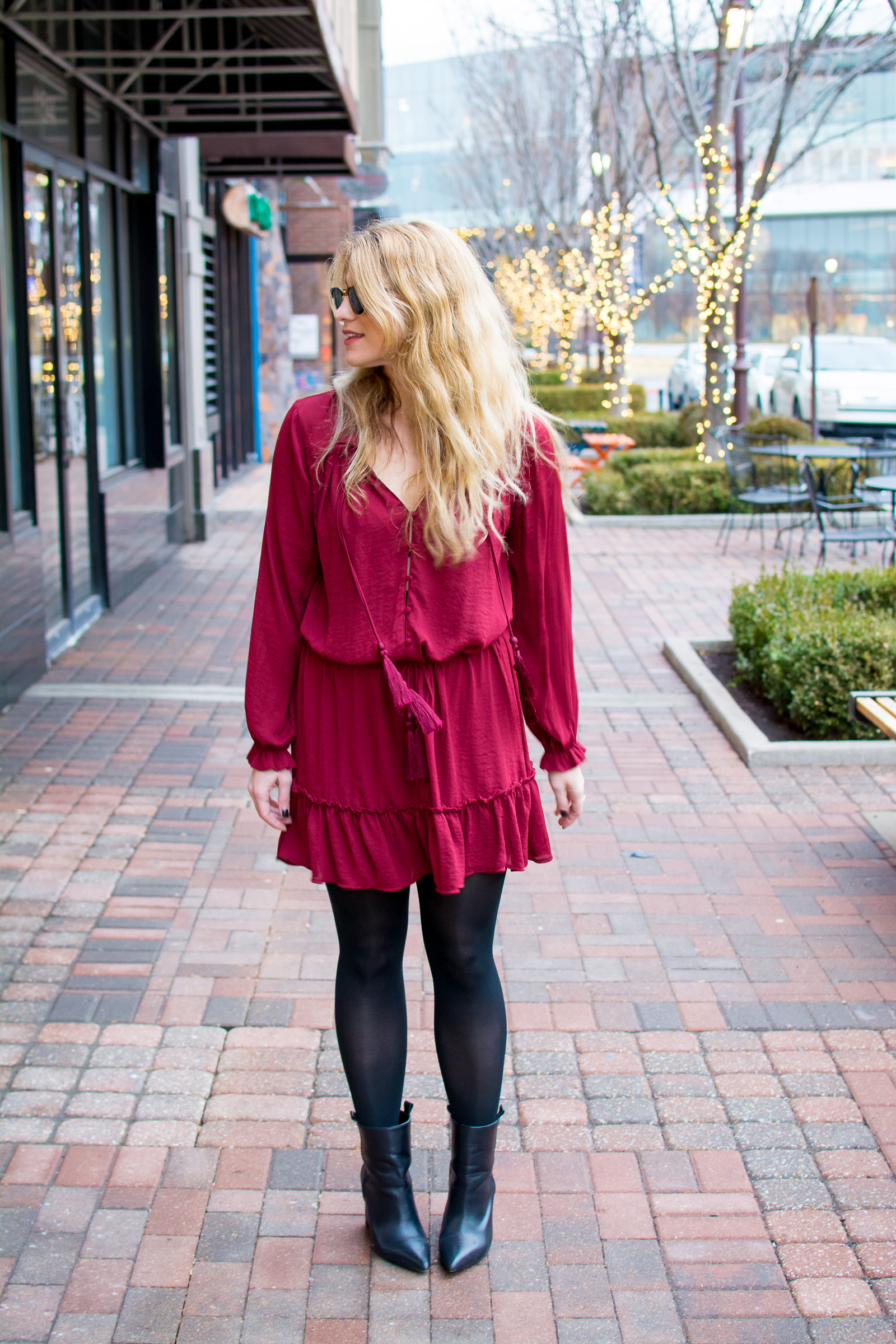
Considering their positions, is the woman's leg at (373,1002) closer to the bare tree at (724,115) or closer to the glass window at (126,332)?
the glass window at (126,332)

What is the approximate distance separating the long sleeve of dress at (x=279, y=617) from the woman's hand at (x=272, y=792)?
1 cm

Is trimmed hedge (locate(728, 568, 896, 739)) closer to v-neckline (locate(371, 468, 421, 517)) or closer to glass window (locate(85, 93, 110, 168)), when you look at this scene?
v-neckline (locate(371, 468, 421, 517))

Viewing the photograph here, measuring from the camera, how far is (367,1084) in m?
2.52

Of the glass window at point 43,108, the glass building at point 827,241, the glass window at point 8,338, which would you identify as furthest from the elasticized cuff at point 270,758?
the glass building at point 827,241

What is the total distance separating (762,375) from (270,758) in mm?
22334

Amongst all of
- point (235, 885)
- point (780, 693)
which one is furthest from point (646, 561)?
point (235, 885)

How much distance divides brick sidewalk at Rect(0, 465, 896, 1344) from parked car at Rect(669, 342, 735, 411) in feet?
59.0

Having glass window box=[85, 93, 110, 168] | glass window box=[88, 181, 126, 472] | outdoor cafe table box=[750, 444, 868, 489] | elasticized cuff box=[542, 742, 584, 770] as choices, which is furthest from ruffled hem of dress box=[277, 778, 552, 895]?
outdoor cafe table box=[750, 444, 868, 489]

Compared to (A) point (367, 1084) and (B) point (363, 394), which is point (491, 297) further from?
(A) point (367, 1084)

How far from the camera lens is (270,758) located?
244 centimetres

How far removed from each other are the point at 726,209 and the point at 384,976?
24356mm

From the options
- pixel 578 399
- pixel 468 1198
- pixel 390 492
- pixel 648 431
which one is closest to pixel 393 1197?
pixel 468 1198

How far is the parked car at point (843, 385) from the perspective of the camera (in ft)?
58.4

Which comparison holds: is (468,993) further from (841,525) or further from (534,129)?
(534,129)
